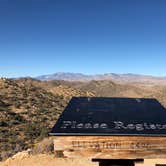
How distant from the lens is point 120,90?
290 ft

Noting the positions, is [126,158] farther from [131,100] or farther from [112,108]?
[131,100]

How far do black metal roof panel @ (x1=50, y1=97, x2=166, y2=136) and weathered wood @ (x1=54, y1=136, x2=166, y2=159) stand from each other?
56mm

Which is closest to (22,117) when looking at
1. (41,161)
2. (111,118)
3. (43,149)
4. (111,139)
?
(43,149)

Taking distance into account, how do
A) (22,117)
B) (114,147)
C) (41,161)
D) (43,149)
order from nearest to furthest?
(114,147) → (41,161) → (43,149) → (22,117)

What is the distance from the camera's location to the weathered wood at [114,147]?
3061 mm

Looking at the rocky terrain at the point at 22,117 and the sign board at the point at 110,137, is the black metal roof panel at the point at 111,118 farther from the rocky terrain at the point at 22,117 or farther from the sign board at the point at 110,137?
the rocky terrain at the point at 22,117

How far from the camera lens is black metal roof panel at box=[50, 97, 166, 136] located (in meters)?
3.19

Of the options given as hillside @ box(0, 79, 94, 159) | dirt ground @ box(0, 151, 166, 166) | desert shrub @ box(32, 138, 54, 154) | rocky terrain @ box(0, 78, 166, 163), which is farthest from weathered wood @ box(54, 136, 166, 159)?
hillside @ box(0, 79, 94, 159)

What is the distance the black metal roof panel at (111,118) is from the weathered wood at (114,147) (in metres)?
0.06

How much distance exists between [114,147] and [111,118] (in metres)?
0.75

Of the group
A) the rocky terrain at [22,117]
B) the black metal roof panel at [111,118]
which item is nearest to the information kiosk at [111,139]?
the black metal roof panel at [111,118]

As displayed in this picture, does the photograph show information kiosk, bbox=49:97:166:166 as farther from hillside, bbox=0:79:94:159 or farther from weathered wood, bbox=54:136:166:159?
hillside, bbox=0:79:94:159

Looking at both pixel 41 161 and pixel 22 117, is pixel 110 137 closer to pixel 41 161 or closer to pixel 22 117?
pixel 41 161

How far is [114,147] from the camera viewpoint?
3086 millimetres
